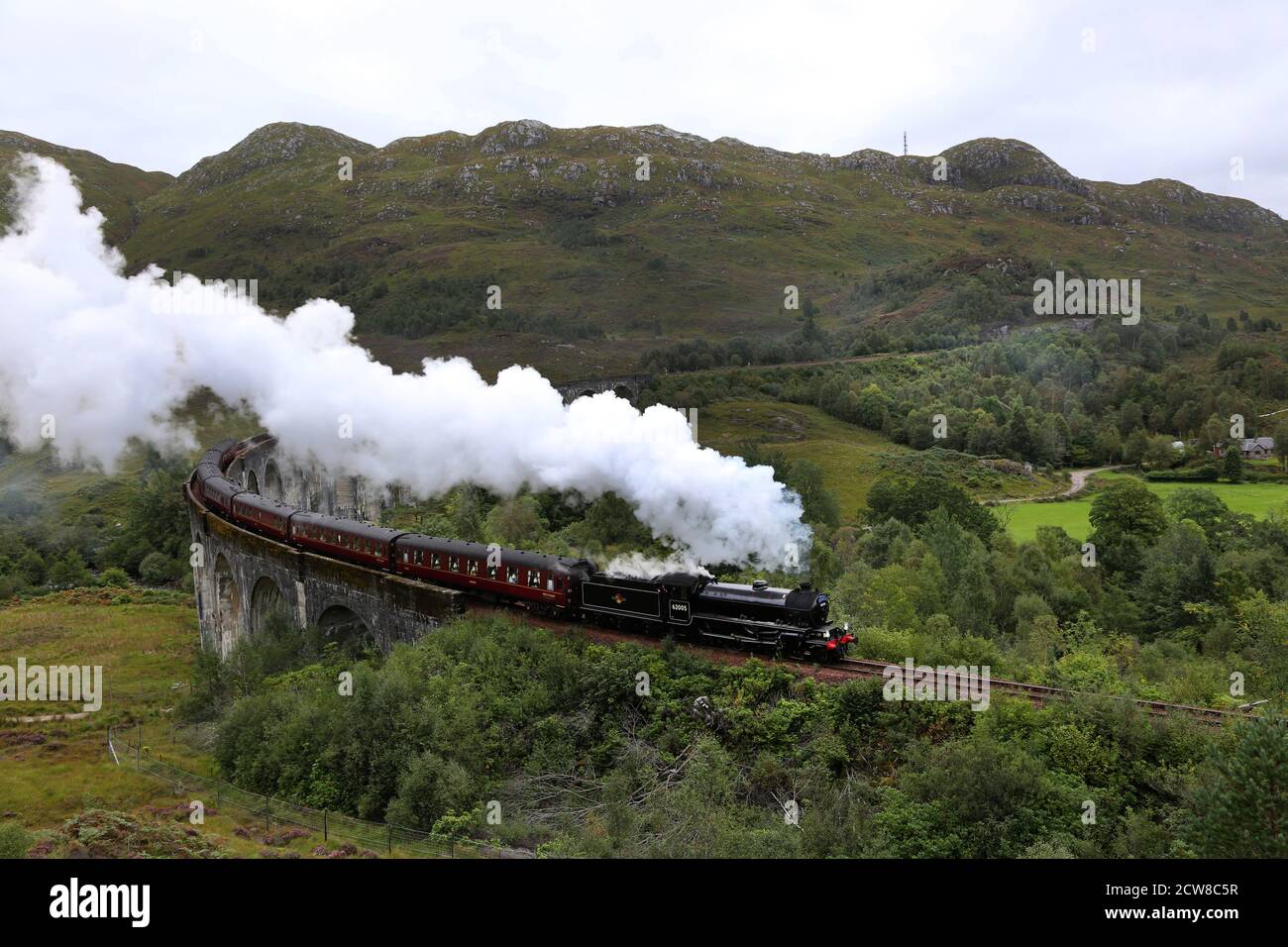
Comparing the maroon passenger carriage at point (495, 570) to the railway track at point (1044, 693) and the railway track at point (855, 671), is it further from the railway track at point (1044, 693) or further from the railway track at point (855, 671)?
the railway track at point (1044, 693)

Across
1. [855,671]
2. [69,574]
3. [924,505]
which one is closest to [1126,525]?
[924,505]

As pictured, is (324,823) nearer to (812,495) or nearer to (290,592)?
(290,592)

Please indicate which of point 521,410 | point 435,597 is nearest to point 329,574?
point 435,597

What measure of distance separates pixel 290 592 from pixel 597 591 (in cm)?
2021

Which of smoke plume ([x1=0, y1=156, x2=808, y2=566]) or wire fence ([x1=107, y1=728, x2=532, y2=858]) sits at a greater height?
smoke plume ([x1=0, y1=156, x2=808, y2=566])

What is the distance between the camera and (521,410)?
34.0 m

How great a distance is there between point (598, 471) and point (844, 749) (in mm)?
13424

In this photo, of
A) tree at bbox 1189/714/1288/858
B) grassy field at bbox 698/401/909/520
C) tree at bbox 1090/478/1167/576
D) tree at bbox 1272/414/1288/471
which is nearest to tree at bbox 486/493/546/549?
grassy field at bbox 698/401/909/520

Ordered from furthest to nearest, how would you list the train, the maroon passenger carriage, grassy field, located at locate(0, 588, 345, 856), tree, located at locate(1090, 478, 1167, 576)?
tree, located at locate(1090, 478, 1167, 576) < the maroon passenger carriage < grassy field, located at locate(0, 588, 345, 856) < the train

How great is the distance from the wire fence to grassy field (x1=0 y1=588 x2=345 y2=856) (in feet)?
1.44

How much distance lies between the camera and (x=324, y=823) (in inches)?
930

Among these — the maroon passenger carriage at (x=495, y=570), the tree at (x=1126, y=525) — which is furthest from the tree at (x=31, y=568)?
the tree at (x=1126, y=525)

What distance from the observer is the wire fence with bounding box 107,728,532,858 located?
20906mm

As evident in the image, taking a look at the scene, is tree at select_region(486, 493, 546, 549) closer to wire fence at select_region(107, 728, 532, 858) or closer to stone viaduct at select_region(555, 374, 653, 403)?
wire fence at select_region(107, 728, 532, 858)
